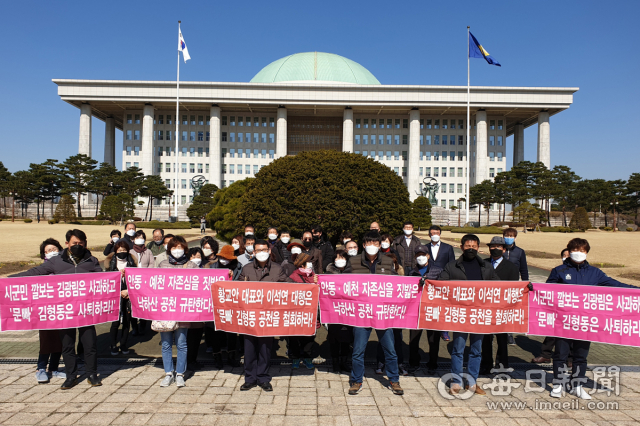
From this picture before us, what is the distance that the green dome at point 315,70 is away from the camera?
296 feet

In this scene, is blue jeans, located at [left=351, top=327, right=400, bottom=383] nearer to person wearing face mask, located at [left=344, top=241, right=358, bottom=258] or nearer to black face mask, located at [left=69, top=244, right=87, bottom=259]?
person wearing face mask, located at [left=344, top=241, right=358, bottom=258]

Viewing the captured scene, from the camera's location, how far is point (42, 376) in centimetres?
560

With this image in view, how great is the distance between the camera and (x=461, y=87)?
73.1 metres

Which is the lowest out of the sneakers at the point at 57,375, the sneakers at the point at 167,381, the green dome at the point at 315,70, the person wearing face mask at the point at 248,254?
the sneakers at the point at 57,375

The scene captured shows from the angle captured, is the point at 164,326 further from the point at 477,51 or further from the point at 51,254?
the point at 477,51

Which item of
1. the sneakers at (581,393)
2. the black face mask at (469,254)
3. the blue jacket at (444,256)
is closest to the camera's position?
the sneakers at (581,393)

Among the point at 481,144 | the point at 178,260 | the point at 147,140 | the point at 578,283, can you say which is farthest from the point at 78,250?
the point at 481,144

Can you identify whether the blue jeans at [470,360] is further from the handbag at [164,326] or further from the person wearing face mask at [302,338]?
the handbag at [164,326]

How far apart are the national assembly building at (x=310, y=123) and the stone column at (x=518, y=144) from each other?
253mm

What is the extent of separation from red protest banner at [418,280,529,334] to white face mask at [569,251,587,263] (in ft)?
2.68

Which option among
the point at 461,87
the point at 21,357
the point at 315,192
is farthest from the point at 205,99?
A: the point at 21,357

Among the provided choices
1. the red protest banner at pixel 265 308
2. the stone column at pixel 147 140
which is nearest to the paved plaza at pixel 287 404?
the red protest banner at pixel 265 308

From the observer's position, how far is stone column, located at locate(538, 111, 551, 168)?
7400cm

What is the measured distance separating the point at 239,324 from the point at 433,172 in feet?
272
